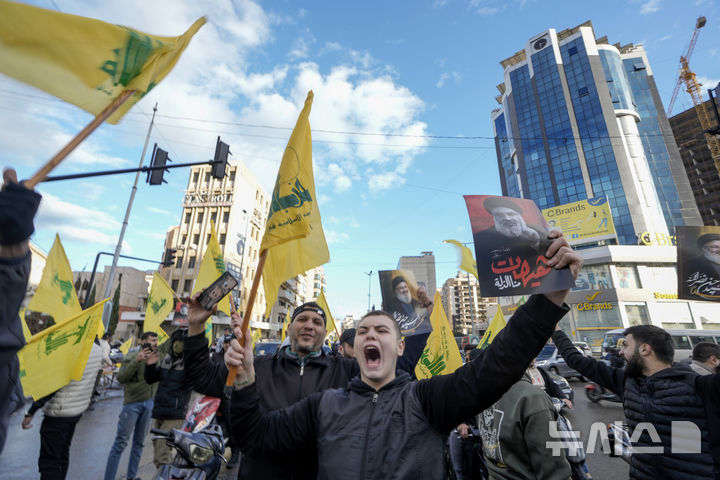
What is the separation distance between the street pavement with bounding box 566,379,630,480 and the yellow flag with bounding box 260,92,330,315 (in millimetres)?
6311

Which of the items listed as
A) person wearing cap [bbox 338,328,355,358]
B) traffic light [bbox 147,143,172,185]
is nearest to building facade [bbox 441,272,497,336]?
traffic light [bbox 147,143,172,185]

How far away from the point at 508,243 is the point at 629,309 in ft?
153

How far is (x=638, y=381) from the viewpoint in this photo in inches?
118

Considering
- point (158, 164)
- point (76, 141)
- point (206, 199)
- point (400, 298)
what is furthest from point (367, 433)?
point (206, 199)

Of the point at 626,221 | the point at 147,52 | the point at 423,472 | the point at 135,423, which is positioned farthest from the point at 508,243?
the point at 626,221

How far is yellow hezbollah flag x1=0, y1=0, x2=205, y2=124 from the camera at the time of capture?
2.08m

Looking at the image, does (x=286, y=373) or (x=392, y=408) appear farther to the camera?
(x=286, y=373)

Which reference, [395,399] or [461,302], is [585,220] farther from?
[461,302]

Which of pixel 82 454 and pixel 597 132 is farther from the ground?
pixel 597 132

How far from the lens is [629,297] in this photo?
38281 millimetres

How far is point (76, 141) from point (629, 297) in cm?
4901

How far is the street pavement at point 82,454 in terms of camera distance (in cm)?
514

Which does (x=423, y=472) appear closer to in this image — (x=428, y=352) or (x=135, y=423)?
(x=428, y=352)

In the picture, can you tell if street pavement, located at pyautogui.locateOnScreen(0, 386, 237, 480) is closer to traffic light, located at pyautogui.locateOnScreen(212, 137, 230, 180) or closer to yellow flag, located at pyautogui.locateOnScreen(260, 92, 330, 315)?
yellow flag, located at pyautogui.locateOnScreen(260, 92, 330, 315)
